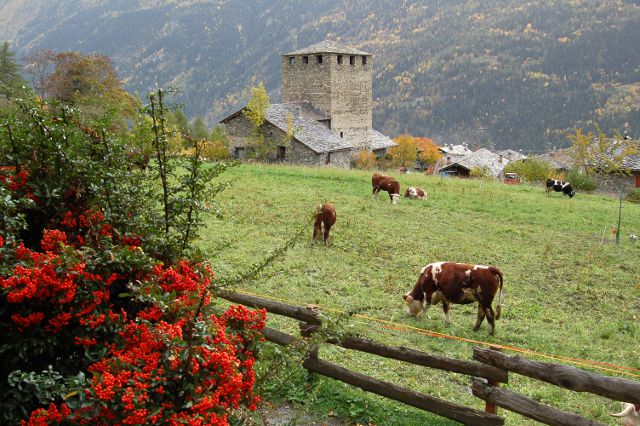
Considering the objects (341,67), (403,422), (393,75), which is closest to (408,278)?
(403,422)

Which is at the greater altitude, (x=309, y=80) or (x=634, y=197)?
(x=309, y=80)

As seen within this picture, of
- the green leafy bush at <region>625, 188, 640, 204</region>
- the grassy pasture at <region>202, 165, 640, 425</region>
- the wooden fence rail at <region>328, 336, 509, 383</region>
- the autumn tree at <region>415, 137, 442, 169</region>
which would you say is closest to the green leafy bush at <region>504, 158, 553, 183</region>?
the green leafy bush at <region>625, 188, 640, 204</region>

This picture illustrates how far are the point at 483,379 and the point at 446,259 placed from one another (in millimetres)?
9005

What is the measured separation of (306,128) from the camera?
48.3m

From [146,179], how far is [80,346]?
5.38 ft

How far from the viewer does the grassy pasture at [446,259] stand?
8227 mm

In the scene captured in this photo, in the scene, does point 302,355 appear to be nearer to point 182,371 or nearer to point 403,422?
point 182,371

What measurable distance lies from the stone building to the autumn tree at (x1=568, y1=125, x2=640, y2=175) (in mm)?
19619

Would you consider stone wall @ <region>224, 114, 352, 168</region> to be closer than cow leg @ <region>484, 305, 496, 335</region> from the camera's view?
No

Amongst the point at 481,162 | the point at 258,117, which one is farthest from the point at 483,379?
the point at 481,162

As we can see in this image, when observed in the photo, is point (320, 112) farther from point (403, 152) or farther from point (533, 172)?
point (403, 152)

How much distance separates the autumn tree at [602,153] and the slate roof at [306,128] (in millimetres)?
21934

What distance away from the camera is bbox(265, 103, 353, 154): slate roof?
4616 cm

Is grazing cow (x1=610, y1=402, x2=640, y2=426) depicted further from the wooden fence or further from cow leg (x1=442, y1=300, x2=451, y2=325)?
cow leg (x1=442, y1=300, x2=451, y2=325)
